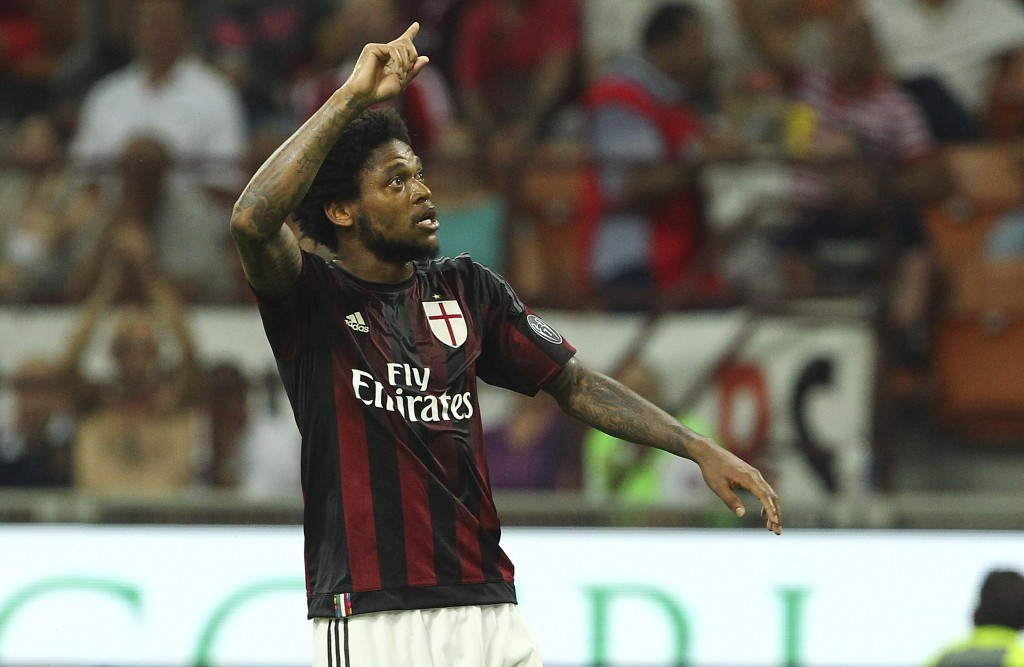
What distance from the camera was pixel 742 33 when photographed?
8.52m

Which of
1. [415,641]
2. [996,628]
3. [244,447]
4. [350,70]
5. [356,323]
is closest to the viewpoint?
[415,641]

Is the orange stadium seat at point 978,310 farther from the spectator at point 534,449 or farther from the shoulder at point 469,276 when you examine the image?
the shoulder at point 469,276

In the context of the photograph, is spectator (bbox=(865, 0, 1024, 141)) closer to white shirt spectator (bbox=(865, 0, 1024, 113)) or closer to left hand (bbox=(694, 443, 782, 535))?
white shirt spectator (bbox=(865, 0, 1024, 113))

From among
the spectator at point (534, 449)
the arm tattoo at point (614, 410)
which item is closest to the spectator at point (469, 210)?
the spectator at point (534, 449)

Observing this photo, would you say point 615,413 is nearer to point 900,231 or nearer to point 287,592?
point 287,592

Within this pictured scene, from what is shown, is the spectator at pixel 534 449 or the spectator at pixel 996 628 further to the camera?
the spectator at pixel 534 449

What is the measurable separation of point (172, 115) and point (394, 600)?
17.5 feet

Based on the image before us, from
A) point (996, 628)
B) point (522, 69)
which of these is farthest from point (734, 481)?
point (522, 69)

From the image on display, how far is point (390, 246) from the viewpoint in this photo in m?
3.65

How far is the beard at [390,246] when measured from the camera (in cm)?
364

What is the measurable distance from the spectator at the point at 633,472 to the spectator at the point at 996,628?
185cm

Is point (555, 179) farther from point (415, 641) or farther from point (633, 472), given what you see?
point (415, 641)

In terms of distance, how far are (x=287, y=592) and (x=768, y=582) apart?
7.18ft

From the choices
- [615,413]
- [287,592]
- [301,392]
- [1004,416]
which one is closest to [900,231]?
[1004,416]
